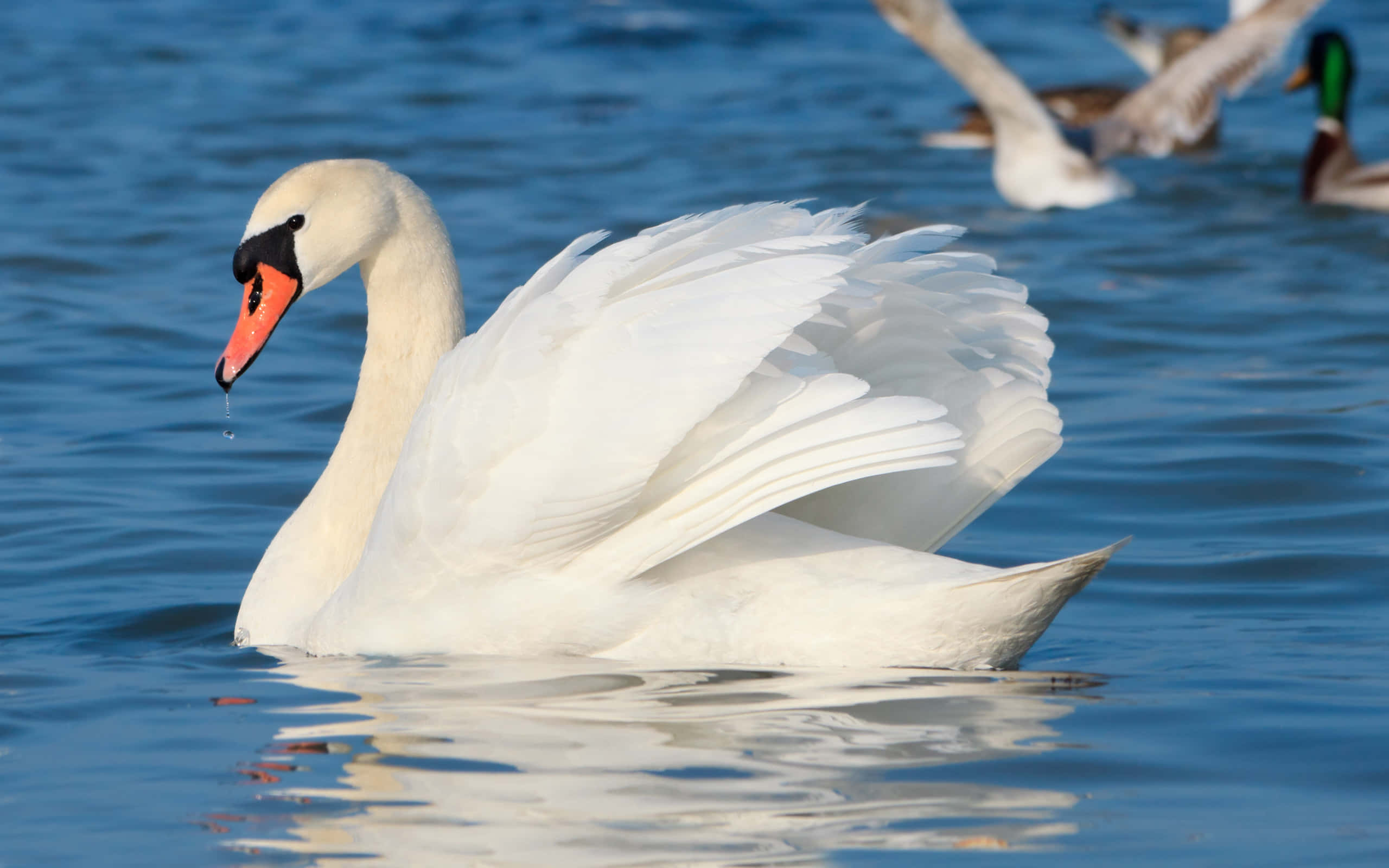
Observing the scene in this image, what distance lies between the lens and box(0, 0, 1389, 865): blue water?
356cm

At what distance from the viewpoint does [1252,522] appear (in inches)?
248

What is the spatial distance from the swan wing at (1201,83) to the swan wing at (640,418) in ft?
31.5

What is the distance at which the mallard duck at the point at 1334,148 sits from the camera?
39.1 feet

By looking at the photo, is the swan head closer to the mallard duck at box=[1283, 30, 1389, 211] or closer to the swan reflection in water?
the swan reflection in water

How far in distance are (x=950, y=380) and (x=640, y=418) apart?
3.16ft

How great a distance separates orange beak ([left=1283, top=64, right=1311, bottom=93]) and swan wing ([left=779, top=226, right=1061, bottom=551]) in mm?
9839

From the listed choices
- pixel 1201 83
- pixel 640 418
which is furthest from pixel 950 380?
pixel 1201 83

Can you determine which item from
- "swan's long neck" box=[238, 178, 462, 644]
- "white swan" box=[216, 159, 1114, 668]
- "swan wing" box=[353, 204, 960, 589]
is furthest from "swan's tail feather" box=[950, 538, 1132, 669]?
"swan's long neck" box=[238, 178, 462, 644]

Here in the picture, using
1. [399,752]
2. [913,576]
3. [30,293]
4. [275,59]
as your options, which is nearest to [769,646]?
[913,576]

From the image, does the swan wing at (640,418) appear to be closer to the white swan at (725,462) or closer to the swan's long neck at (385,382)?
the white swan at (725,462)

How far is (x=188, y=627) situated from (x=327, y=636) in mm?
701

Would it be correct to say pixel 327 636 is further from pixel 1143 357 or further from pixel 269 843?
pixel 1143 357

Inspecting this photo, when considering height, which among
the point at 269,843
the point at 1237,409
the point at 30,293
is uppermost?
the point at 30,293

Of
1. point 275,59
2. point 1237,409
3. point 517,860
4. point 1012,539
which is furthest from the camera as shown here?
point 275,59
